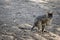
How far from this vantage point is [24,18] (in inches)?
313

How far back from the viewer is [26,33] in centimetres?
638

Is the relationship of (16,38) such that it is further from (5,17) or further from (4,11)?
(4,11)

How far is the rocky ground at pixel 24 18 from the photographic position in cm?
623

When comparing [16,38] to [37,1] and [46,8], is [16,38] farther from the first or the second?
[37,1]

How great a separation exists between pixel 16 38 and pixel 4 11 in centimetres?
327

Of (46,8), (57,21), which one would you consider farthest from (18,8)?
(57,21)

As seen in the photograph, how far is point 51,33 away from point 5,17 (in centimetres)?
237

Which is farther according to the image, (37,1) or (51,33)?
(37,1)

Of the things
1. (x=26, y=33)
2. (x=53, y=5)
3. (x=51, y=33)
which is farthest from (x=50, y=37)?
(x=53, y=5)

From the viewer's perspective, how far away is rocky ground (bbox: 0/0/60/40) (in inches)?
245

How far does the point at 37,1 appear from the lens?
430 inches

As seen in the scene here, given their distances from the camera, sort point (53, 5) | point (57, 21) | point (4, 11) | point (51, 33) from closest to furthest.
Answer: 1. point (51, 33)
2. point (57, 21)
3. point (4, 11)
4. point (53, 5)

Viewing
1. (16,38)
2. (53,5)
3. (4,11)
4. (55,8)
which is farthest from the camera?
(53,5)

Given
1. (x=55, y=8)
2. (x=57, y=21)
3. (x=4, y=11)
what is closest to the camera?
(x=57, y=21)
